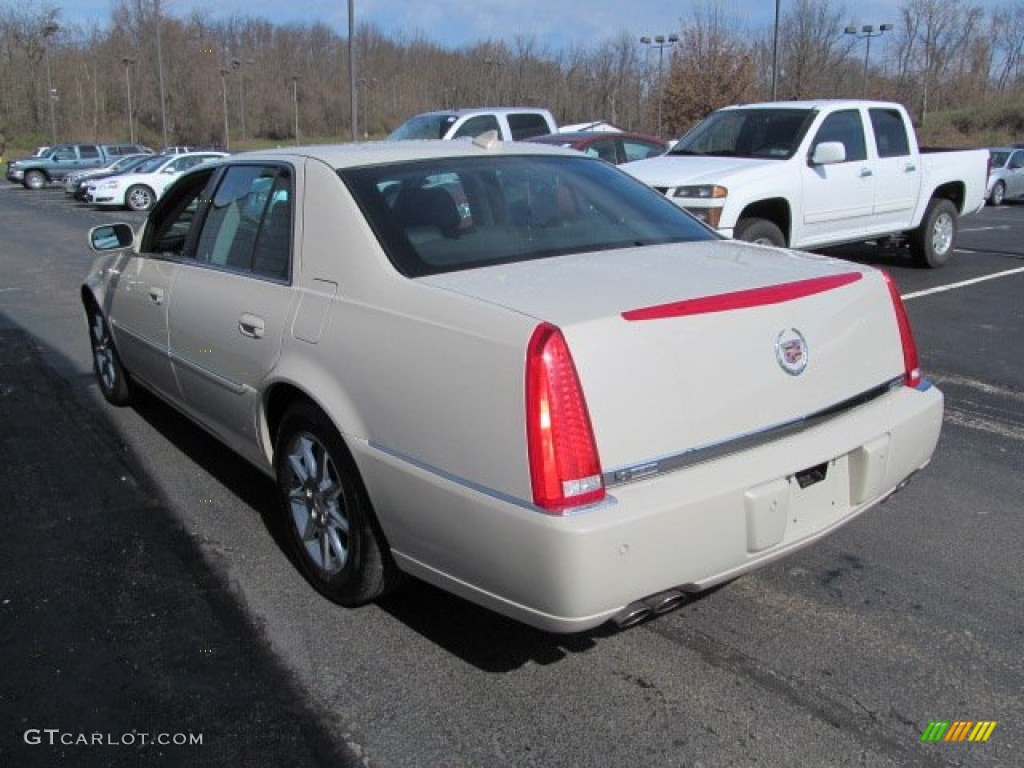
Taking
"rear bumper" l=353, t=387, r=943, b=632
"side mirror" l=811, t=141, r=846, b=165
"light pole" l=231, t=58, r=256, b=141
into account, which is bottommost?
"rear bumper" l=353, t=387, r=943, b=632

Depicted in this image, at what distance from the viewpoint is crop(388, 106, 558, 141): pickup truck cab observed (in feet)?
45.8

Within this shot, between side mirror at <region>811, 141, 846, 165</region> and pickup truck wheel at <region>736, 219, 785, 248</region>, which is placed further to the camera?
side mirror at <region>811, 141, 846, 165</region>

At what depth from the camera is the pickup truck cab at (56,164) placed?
38.3 m

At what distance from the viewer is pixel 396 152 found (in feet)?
11.8

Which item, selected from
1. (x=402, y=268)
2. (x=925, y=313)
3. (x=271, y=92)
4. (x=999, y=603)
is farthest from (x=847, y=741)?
(x=271, y=92)

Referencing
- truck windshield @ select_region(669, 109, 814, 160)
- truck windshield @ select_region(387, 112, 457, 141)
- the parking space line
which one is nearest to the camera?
truck windshield @ select_region(669, 109, 814, 160)

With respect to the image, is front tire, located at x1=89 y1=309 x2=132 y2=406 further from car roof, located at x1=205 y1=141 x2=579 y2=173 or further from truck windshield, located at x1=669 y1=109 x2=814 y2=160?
truck windshield, located at x1=669 y1=109 x2=814 y2=160

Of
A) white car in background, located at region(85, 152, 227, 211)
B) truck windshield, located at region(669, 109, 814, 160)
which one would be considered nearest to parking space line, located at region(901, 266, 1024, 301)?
truck windshield, located at region(669, 109, 814, 160)

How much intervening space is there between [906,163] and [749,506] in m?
8.86

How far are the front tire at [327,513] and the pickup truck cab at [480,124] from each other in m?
10.9

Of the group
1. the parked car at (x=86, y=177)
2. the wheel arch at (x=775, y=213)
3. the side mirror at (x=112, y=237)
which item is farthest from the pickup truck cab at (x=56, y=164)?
the side mirror at (x=112, y=237)

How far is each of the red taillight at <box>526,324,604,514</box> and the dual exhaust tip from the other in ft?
1.07

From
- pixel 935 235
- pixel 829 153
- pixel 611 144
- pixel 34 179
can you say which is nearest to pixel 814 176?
pixel 829 153

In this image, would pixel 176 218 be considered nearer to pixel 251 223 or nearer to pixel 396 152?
pixel 251 223
